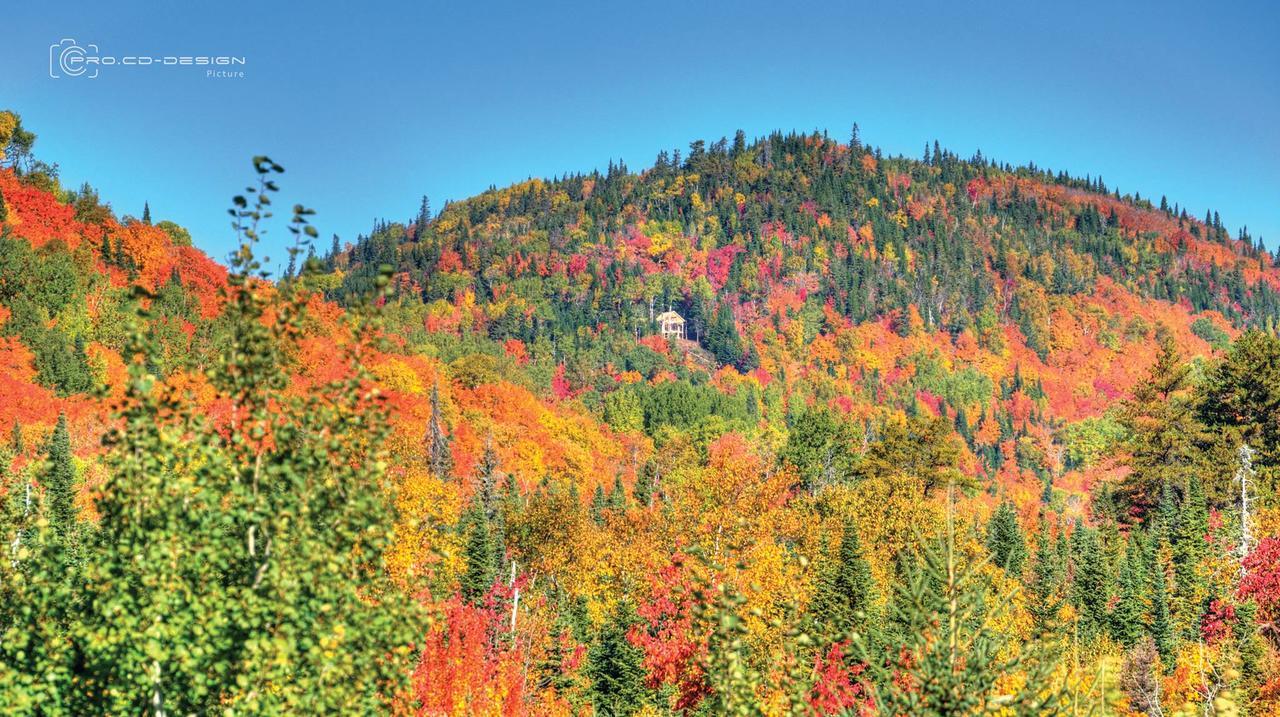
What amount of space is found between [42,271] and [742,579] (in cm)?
8315

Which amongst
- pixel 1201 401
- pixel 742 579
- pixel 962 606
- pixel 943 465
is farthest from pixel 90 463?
pixel 1201 401

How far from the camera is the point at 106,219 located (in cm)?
11638

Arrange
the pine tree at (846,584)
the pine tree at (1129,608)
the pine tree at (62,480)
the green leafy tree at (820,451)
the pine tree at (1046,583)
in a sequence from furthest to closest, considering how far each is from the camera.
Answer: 1. the green leafy tree at (820,451)
2. the pine tree at (1046,583)
3. the pine tree at (62,480)
4. the pine tree at (1129,608)
5. the pine tree at (846,584)

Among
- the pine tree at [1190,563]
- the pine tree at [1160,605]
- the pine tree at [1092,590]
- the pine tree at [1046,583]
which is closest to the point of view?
the pine tree at [1160,605]

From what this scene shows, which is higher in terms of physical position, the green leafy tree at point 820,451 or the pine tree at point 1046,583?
the green leafy tree at point 820,451

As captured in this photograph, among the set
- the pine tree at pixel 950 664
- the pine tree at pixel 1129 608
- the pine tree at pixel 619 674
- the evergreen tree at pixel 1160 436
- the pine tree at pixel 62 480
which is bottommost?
the pine tree at pixel 619 674

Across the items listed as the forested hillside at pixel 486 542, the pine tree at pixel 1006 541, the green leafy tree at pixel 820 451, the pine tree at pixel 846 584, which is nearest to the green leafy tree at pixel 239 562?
the forested hillside at pixel 486 542

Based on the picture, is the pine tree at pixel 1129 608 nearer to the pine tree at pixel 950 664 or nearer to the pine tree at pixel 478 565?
the pine tree at pixel 478 565

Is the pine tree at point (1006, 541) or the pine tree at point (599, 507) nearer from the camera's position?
the pine tree at point (1006, 541)

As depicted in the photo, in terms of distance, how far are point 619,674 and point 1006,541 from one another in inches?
1515

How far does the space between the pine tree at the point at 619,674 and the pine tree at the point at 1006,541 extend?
31934mm

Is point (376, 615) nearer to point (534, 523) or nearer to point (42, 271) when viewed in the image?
point (534, 523)

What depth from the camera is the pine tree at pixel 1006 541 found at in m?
65.1

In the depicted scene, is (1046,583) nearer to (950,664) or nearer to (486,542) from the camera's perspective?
(486,542)
